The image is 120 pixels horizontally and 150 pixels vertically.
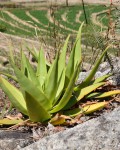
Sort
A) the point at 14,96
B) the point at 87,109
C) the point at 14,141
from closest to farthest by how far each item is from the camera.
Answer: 1. the point at 14,141
2. the point at 87,109
3. the point at 14,96

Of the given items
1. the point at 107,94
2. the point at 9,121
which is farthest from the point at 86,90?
the point at 9,121

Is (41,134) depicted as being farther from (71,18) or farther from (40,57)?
(71,18)

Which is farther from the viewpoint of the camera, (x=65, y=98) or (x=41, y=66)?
(x=41, y=66)

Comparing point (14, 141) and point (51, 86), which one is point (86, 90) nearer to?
point (51, 86)

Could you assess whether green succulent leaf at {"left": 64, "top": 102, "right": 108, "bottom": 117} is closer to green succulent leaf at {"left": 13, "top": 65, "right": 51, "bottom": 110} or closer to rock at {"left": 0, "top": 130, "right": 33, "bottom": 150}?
green succulent leaf at {"left": 13, "top": 65, "right": 51, "bottom": 110}

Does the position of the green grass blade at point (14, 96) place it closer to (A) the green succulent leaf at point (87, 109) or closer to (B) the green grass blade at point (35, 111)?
(B) the green grass blade at point (35, 111)

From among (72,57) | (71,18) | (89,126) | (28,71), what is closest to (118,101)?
(72,57)
